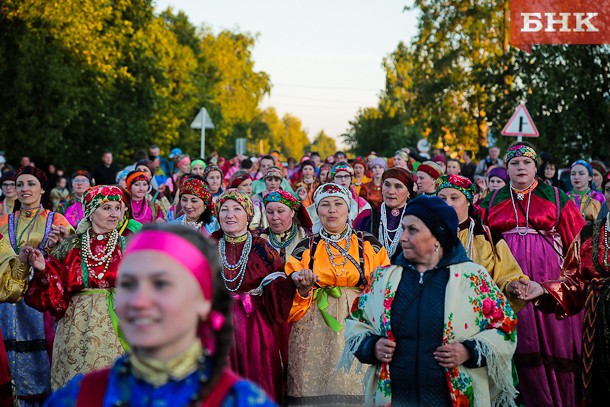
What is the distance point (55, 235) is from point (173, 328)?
640 centimetres

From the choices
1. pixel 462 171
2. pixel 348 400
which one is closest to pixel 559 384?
pixel 348 400

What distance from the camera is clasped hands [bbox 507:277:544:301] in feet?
20.4

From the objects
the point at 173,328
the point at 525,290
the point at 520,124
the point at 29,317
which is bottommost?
the point at 29,317

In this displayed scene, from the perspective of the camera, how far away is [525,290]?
6.23m

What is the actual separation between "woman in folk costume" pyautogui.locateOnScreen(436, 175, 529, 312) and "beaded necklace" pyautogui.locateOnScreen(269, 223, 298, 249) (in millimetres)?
2085

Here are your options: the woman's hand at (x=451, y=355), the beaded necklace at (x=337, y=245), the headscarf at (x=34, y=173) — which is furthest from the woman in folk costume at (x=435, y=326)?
the headscarf at (x=34, y=173)

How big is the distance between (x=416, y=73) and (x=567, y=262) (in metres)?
33.4

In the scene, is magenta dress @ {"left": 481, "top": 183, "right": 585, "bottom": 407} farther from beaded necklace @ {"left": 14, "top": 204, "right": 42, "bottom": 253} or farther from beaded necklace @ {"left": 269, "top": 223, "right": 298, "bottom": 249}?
beaded necklace @ {"left": 14, "top": 204, "right": 42, "bottom": 253}

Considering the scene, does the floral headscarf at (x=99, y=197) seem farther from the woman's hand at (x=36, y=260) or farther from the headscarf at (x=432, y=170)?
the headscarf at (x=432, y=170)

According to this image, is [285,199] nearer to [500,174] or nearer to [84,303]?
[84,303]

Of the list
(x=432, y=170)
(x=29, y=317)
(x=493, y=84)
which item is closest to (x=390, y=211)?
(x=432, y=170)

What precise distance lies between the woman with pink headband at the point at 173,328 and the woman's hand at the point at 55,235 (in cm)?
611

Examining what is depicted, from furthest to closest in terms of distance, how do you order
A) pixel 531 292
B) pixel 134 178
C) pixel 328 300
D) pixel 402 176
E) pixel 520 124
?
pixel 520 124 → pixel 134 178 → pixel 402 176 → pixel 328 300 → pixel 531 292

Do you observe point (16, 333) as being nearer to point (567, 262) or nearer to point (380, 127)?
point (567, 262)
